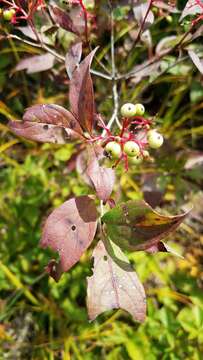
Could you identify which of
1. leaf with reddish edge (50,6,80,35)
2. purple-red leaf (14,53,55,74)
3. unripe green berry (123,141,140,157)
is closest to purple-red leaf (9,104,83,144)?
unripe green berry (123,141,140,157)

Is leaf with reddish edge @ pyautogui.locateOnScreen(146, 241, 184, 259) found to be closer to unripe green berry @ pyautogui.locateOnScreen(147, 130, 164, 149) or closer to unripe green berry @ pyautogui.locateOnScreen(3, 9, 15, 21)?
unripe green berry @ pyautogui.locateOnScreen(147, 130, 164, 149)

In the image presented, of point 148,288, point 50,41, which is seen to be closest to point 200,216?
point 148,288

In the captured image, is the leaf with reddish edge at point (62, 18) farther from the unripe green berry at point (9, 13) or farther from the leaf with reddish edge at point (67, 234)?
the leaf with reddish edge at point (67, 234)

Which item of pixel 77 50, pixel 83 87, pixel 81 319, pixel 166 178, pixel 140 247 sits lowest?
pixel 81 319

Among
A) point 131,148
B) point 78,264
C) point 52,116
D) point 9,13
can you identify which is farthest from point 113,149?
point 78,264

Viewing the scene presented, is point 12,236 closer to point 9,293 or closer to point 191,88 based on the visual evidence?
point 9,293
